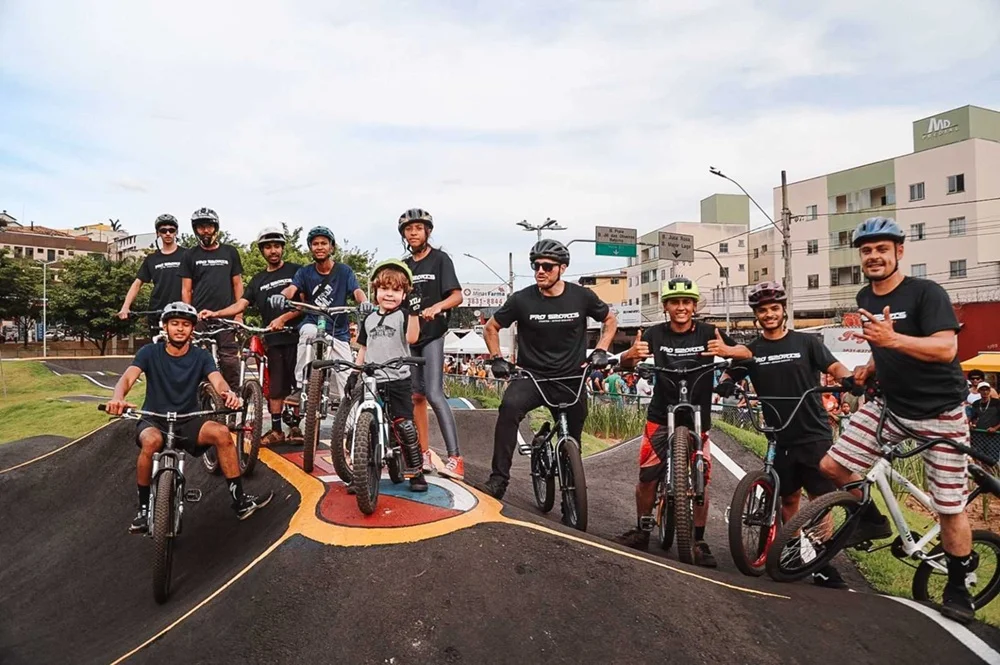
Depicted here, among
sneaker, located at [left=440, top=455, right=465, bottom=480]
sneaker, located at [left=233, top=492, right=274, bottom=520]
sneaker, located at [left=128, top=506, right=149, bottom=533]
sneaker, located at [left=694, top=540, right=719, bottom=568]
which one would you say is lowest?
sneaker, located at [left=694, top=540, right=719, bottom=568]

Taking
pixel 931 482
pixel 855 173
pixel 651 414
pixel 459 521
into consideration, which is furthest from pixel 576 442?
pixel 855 173

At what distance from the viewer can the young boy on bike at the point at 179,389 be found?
530 cm

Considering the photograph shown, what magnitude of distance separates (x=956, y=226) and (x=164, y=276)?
46747mm

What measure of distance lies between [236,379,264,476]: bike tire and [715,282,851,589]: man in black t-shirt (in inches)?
159

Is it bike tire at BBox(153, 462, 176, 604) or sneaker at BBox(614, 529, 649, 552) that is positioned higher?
bike tire at BBox(153, 462, 176, 604)

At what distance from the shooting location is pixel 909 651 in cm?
375

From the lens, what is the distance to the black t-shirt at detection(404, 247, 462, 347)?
6.08 metres

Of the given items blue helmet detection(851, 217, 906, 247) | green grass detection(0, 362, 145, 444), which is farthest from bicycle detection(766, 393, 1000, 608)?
green grass detection(0, 362, 145, 444)

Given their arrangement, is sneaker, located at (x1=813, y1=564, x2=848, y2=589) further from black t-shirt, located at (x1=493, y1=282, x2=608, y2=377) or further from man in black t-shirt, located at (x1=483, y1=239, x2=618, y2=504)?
black t-shirt, located at (x1=493, y1=282, x2=608, y2=377)

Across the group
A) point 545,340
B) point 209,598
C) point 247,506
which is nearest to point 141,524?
point 247,506

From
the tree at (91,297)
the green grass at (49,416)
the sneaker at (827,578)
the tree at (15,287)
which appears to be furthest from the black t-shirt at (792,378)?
the tree at (15,287)

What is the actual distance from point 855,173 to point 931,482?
50202 mm

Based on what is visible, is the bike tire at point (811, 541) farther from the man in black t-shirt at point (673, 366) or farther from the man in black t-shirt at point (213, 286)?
the man in black t-shirt at point (213, 286)

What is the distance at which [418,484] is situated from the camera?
5387mm
